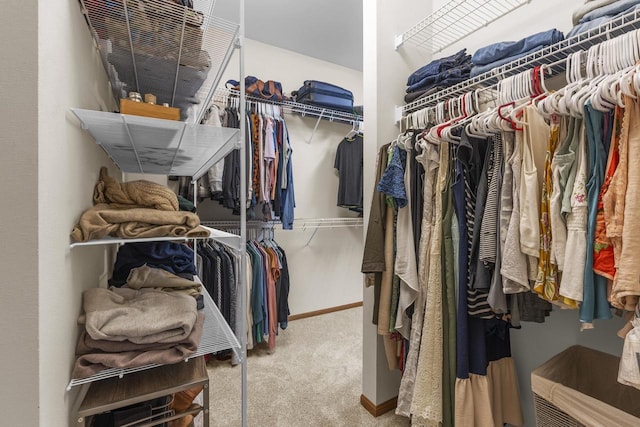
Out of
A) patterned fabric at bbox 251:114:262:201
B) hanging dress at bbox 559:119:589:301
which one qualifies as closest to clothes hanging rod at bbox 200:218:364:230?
patterned fabric at bbox 251:114:262:201

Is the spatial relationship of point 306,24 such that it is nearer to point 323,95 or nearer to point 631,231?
point 323,95

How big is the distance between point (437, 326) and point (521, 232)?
49cm

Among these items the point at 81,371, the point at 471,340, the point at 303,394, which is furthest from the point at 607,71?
the point at 303,394

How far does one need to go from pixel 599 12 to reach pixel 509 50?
0.86 feet

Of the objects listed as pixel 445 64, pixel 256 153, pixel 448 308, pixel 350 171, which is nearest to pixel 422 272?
pixel 448 308

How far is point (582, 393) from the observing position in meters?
0.96

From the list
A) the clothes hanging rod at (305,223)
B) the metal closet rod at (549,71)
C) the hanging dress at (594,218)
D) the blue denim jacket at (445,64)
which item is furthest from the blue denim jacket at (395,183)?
the clothes hanging rod at (305,223)

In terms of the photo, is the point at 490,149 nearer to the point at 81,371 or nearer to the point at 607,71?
the point at 607,71

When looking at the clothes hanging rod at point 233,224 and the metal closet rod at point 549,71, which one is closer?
the metal closet rod at point 549,71

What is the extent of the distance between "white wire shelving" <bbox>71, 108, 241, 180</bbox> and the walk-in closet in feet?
0.04

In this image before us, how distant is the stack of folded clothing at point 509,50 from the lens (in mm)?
1048

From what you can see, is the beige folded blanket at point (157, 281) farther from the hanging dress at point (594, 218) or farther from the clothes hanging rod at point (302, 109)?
the clothes hanging rod at point (302, 109)

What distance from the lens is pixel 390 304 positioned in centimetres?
138

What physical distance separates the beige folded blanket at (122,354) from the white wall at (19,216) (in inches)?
7.1
